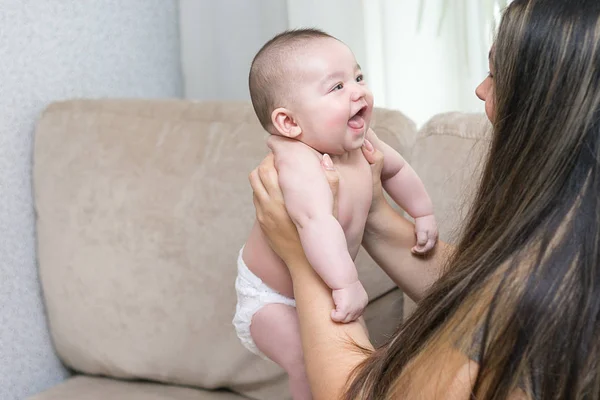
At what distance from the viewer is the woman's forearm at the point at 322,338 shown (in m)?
0.96

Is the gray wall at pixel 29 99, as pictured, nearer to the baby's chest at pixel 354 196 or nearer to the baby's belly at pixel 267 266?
the baby's belly at pixel 267 266

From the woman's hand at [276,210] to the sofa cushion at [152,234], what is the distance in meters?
0.38

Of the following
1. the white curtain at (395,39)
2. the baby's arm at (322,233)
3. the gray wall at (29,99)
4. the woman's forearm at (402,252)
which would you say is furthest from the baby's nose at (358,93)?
the gray wall at (29,99)

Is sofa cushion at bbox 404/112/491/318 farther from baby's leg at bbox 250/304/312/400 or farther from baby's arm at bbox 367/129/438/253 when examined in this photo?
baby's leg at bbox 250/304/312/400

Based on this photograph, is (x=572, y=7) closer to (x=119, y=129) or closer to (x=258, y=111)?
(x=258, y=111)

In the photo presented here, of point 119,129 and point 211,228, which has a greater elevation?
point 119,129

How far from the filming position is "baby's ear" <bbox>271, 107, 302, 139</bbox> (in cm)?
108

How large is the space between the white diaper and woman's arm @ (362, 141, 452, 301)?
0.17m

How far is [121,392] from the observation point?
1586 millimetres

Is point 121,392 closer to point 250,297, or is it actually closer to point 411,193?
point 250,297

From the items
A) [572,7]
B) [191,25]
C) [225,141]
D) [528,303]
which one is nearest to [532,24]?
[572,7]

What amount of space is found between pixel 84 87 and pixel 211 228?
21.5 inches

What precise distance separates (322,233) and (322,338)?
0.13m

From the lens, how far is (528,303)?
2.52ft
